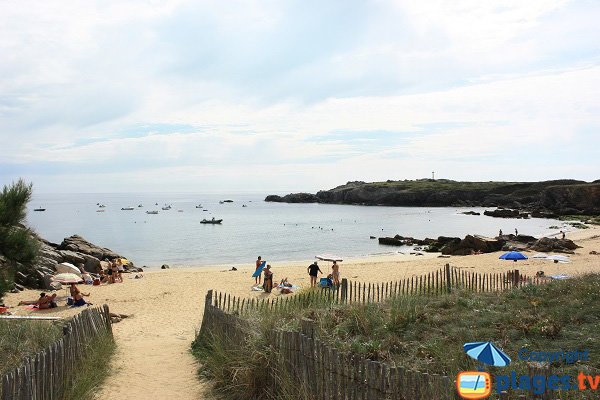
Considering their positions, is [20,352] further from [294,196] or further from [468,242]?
[294,196]

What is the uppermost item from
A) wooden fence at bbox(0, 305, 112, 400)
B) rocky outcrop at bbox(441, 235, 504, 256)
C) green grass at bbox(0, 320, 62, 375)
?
wooden fence at bbox(0, 305, 112, 400)

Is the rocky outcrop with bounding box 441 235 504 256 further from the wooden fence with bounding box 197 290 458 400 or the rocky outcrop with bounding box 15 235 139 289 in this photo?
the wooden fence with bounding box 197 290 458 400

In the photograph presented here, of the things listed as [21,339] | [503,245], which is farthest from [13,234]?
[503,245]

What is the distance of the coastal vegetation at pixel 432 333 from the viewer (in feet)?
24.0

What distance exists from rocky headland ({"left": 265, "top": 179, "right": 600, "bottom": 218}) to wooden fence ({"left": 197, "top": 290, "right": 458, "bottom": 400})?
90.9m

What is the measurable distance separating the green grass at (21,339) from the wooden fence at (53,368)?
0.71 metres

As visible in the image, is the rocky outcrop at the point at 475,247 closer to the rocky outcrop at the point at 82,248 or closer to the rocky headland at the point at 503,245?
the rocky headland at the point at 503,245

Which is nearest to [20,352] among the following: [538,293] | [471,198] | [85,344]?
[85,344]

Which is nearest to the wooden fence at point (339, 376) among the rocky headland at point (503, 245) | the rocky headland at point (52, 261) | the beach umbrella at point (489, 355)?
the beach umbrella at point (489, 355)

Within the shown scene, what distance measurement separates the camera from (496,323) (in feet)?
28.7

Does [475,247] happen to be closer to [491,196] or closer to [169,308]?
[169,308]

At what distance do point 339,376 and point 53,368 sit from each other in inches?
168

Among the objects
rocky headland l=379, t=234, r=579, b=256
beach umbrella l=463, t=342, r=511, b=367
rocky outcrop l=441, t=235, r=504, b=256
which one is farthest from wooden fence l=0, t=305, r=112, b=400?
rocky outcrop l=441, t=235, r=504, b=256

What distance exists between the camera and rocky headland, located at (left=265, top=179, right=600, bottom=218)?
91.8 m
